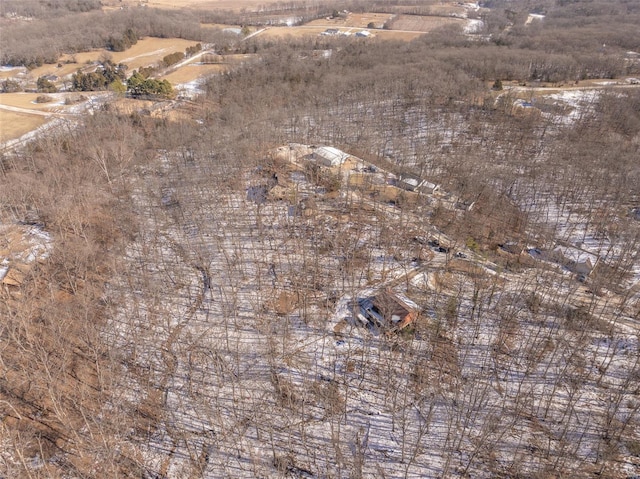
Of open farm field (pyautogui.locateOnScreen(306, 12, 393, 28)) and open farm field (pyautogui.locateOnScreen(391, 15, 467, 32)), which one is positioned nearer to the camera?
open farm field (pyautogui.locateOnScreen(391, 15, 467, 32))

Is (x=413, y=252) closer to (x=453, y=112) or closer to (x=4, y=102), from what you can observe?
(x=453, y=112)

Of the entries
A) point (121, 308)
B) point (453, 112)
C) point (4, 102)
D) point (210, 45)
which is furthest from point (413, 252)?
point (210, 45)

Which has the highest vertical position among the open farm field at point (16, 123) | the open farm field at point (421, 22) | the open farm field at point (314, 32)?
the open farm field at point (421, 22)

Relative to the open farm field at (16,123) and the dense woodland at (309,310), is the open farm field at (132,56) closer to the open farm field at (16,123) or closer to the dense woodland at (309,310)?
the open farm field at (16,123)

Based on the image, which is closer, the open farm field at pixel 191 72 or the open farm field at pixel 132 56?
the open farm field at pixel 191 72

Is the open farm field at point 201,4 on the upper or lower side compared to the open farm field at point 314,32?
upper

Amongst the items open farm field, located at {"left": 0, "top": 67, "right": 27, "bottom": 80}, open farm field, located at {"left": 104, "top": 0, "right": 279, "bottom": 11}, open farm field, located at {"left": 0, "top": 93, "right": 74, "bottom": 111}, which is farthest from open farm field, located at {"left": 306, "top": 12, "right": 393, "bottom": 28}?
open farm field, located at {"left": 0, "top": 93, "right": 74, "bottom": 111}

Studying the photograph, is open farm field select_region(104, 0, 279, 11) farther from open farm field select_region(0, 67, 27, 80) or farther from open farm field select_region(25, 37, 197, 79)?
open farm field select_region(0, 67, 27, 80)

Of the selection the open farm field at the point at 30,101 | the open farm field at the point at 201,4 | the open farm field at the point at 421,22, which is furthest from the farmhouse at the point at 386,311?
the open farm field at the point at 201,4
